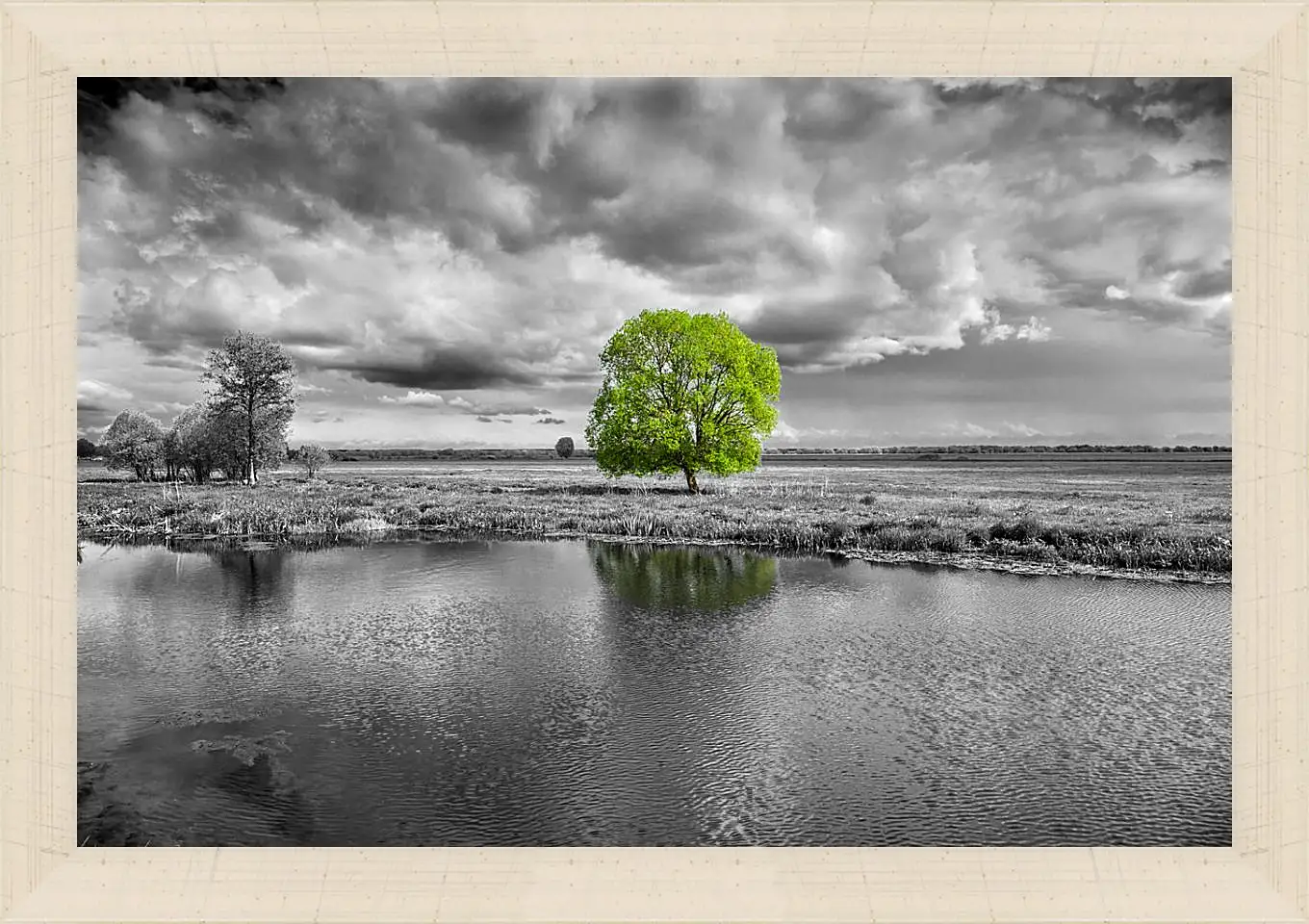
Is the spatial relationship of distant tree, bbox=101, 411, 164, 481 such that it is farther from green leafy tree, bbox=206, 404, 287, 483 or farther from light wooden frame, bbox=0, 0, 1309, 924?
light wooden frame, bbox=0, 0, 1309, 924

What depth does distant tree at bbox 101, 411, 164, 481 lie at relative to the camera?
40.0 feet

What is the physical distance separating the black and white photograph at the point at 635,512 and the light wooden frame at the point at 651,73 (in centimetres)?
13

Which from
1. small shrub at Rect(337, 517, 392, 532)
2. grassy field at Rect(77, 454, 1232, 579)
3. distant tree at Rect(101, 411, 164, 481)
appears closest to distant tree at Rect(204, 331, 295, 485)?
grassy field at Rect(77, 454, 1232, 579)

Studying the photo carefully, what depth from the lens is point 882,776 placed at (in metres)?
2.99

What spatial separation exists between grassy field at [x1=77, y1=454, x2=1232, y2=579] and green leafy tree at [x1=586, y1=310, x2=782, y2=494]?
0.86 meters

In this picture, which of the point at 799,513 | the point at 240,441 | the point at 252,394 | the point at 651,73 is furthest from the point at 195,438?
the point at 651,73

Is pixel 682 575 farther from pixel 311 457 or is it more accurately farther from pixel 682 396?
pixel 311 457

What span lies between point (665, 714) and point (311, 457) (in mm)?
16492

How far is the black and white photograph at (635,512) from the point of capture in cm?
298

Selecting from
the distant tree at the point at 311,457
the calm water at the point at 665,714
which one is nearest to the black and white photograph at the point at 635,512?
the calm water at the point at 665,714

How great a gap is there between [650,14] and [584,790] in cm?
314

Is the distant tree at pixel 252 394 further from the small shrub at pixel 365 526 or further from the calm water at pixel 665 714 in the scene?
the calm water at pixel 665 714
